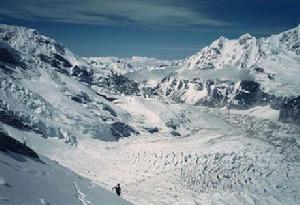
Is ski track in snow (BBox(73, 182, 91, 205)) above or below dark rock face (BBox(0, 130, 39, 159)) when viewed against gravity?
below

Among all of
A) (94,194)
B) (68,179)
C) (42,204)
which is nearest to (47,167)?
(68,179)

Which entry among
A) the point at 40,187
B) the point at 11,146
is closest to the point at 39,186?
the point at 40,187

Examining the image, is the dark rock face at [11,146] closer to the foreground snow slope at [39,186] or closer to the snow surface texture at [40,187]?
the foreground snow slope at [39,186]

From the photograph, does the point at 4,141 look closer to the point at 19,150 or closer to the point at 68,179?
the point at 19,150

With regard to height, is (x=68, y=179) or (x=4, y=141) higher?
(x=4, y=141)

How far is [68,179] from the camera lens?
78438mm

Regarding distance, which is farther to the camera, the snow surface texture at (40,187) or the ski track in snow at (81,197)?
the ski track in snow at (81,197)

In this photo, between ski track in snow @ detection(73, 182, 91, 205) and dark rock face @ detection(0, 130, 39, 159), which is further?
dark rock face @ detection(0, 130, 39, 159)

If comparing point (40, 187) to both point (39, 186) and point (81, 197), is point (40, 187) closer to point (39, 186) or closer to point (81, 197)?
point (39, 186)

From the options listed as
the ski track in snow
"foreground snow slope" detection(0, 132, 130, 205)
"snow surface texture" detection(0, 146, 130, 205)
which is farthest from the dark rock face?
the ski track in snow

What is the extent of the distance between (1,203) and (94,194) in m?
27.5

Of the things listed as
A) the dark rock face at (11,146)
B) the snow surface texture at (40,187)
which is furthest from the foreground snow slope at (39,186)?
the dark rock face at (11,146)

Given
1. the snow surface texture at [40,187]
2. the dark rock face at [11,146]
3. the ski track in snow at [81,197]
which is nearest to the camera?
the snow surface texture at [40,187]

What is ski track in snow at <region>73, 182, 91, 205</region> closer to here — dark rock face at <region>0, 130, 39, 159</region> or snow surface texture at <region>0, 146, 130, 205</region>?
snow surface texture at <region>0, 146, 130, 205</region>
